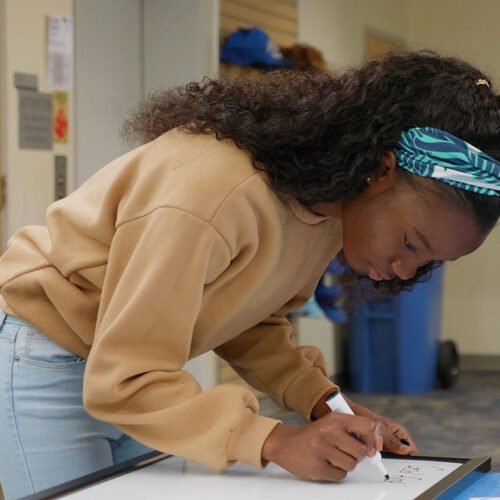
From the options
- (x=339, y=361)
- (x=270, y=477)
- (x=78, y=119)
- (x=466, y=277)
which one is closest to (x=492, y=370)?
(x=466, y=277)

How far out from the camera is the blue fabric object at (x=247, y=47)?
5.07 metres

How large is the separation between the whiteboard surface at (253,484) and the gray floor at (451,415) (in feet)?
8.94

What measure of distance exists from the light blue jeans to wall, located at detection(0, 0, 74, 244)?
2294 millimetres

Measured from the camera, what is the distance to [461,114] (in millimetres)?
1384

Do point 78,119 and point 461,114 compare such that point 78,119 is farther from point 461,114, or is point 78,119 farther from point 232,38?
point 461,114

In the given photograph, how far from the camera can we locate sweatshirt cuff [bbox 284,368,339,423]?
66.1 inches

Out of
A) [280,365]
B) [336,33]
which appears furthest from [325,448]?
[336,33]

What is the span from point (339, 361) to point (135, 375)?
203 inches

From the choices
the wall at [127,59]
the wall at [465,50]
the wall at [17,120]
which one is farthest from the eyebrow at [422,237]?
the wall at [465,50]

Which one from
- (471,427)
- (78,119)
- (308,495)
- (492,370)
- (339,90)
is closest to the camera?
(308,495)

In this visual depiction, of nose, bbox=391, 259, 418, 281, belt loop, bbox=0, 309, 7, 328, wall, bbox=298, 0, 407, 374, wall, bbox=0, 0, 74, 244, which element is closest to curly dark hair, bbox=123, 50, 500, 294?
nose, bbox=391, 259, 418, 281

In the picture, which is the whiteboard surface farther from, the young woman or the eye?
the eye

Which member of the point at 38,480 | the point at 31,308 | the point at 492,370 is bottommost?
the point at 492,370

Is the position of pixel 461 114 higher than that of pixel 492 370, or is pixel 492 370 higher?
pixel 461 114
